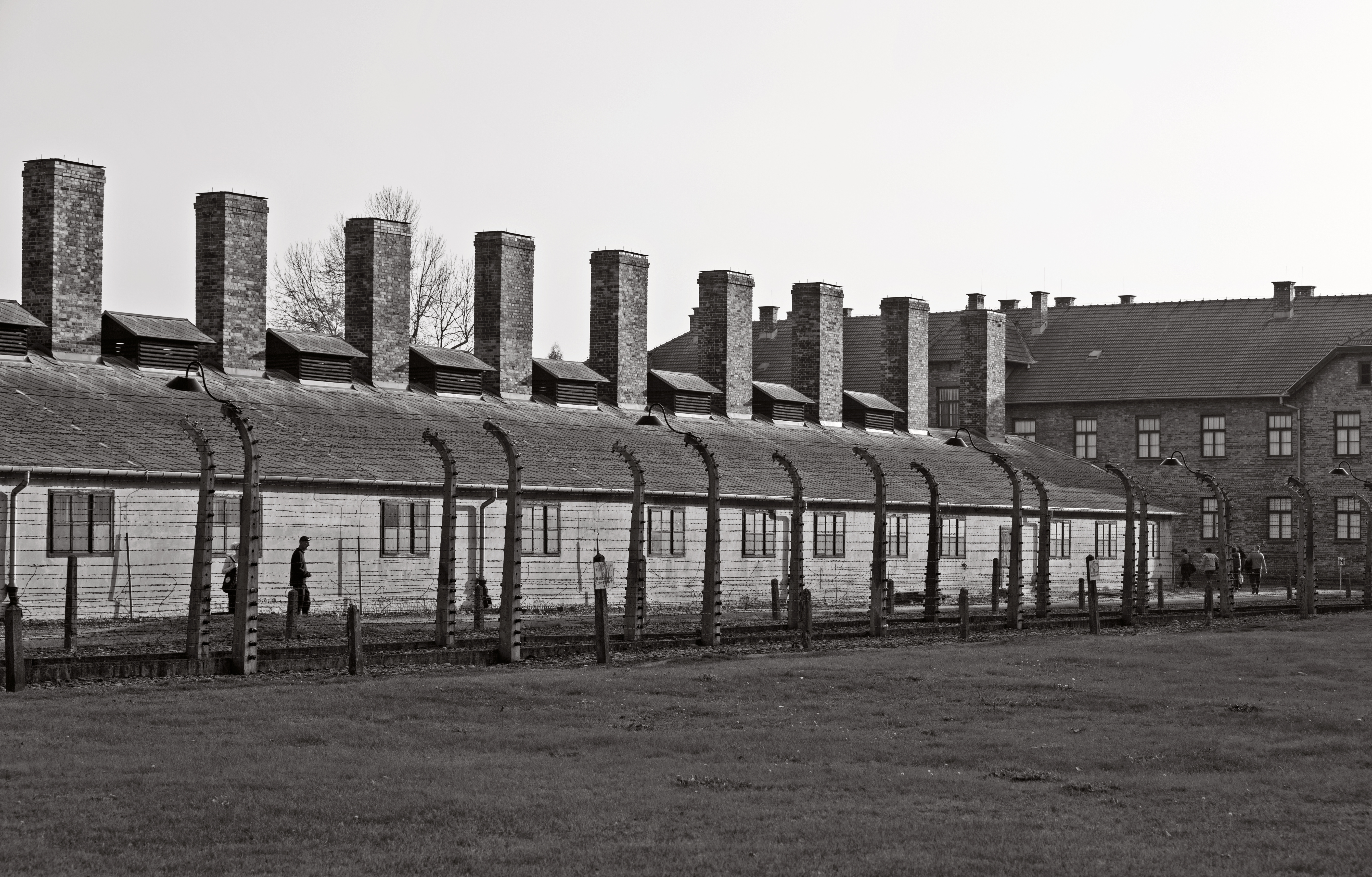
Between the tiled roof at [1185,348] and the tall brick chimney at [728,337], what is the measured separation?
56.4 feet

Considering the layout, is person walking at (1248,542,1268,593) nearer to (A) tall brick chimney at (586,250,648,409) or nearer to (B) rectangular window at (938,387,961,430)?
(B) rectangular window at (938,387,961,430)

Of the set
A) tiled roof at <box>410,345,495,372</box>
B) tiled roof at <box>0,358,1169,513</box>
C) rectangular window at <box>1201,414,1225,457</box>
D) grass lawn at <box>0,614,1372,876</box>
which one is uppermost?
tiled roof at <box>410,345,495,372</box>

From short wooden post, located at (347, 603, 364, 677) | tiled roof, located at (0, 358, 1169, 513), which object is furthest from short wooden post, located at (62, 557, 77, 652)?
tiled roof, located at (0, 358, 1169, 513)

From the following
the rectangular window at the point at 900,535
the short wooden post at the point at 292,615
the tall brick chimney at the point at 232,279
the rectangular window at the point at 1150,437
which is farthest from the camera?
the rectangular window at the point at 1150,437

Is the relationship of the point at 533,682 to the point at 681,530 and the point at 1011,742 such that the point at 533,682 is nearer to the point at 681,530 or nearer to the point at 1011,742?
the point at 1011,742

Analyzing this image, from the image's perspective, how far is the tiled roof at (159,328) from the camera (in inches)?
1375

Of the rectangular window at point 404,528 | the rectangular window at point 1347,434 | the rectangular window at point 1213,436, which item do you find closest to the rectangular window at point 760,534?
the rectangular window at point 404,528

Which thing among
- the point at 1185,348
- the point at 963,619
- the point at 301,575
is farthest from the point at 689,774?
the point at 1185,348

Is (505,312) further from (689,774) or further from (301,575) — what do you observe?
(689,774)

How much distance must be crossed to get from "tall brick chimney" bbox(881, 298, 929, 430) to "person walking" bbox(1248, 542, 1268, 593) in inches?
369

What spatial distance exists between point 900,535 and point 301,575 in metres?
18.2

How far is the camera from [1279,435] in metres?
59.9

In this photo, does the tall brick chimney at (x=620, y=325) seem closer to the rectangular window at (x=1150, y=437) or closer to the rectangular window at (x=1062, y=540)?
the rectangular window at (x=1062, y=540)

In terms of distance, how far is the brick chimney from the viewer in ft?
221
